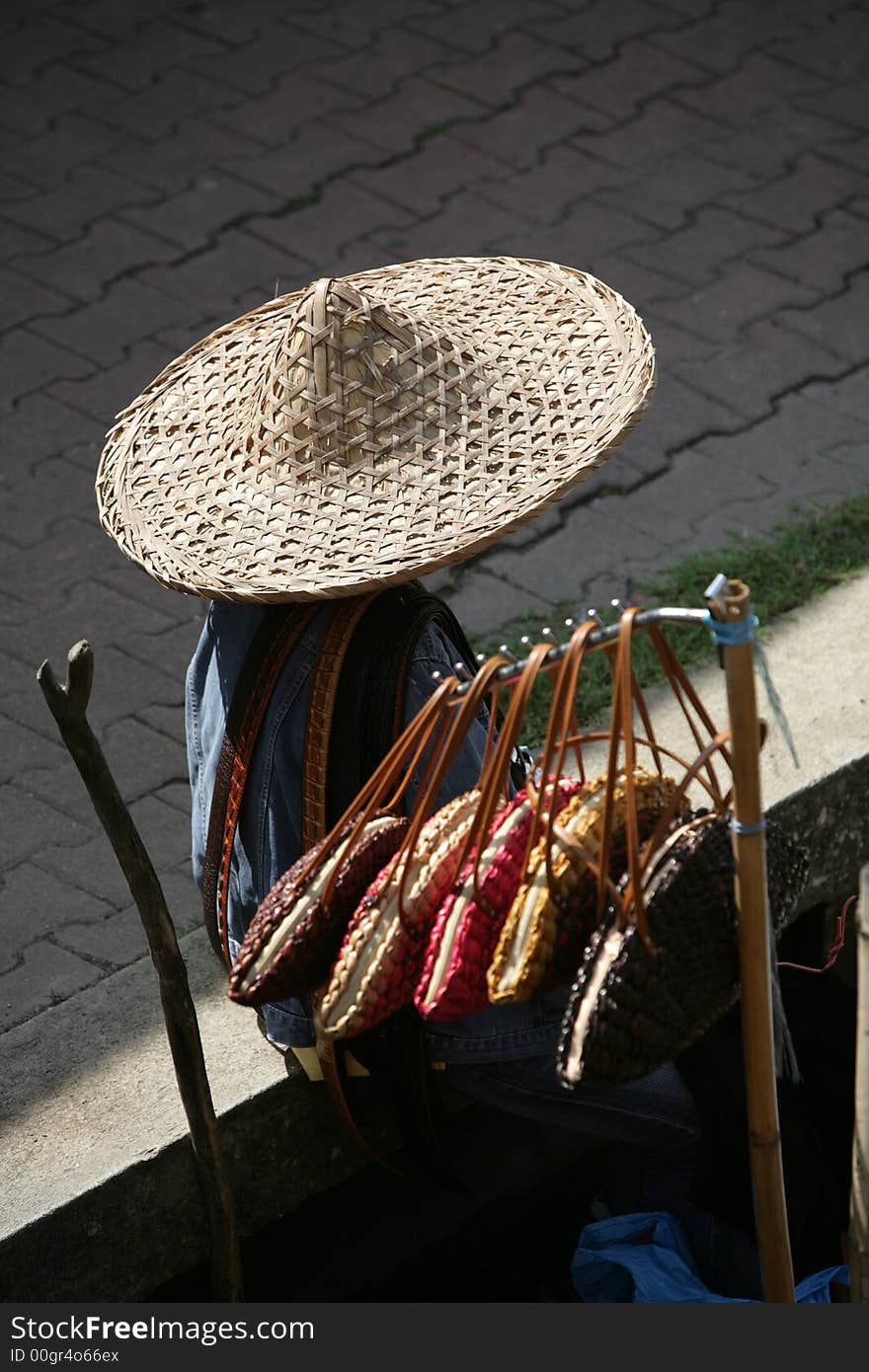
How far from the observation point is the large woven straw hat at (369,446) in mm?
2084

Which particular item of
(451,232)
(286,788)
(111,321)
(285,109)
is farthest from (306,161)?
(286,788)

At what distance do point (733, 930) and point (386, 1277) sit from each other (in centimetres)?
120

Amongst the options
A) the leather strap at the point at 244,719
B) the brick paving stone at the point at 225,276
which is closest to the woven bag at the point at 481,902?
the leather strap at the point at 244,719

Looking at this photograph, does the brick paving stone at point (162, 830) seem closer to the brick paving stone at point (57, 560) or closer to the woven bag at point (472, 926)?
Result: the brick paving stone at point (57, 560)

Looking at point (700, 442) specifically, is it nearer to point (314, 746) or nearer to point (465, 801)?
point (314, 746)

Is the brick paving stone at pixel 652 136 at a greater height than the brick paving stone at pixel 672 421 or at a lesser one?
greater

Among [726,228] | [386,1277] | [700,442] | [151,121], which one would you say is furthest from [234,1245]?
Answer: [151,121]

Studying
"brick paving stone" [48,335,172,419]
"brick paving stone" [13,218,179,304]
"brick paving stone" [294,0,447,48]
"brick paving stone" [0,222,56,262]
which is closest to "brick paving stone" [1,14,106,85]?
"brick paving stone" [294,0,447,48]

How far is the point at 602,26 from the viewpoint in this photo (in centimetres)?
617

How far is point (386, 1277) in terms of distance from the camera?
2572 millimetres

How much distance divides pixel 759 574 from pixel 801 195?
6.63 ft

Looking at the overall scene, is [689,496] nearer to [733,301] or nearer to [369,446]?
[733,301]

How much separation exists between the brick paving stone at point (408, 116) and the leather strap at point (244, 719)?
3726 mm

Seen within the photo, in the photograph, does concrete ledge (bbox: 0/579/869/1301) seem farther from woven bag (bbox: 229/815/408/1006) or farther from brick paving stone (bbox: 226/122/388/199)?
brick paving stone (bbox: 226/122/388/199)
